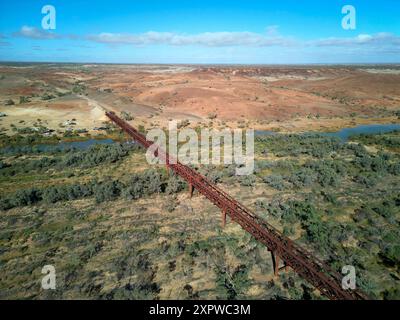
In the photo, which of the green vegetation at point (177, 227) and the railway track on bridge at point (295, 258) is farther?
the green vegetation at point (177, 227)

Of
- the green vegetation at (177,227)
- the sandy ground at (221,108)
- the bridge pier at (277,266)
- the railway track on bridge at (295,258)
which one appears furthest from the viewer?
the sandy ground at (221,108)

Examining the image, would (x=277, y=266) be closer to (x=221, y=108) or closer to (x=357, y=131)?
(x=357, y=131)

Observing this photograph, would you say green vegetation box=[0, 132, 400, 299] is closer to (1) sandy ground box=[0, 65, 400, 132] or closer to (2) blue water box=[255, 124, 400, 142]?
(2) blue water box=[255, 124, 400, 142]

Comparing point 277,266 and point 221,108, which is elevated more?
point 221,108

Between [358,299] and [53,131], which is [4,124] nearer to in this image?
[53,131]

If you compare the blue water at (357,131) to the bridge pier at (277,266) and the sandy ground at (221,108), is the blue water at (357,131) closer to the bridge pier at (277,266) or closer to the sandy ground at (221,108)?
the sandy ground at (221,108)

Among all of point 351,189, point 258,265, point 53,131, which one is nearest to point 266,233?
point 258,265

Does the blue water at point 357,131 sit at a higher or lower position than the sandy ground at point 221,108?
lower

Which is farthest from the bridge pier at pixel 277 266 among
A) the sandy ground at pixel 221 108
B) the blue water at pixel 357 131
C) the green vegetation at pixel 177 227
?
the sandy ground at pixel 221 108

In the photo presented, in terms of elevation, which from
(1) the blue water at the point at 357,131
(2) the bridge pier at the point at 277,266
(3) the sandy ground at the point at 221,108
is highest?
(3) the sandy ground at the point at 221,108

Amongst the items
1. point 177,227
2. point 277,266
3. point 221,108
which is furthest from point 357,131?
point 277,266

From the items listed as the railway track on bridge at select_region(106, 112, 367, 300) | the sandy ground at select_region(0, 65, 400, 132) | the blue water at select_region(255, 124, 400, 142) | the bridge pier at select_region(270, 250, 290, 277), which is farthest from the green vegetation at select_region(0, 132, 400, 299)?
the sandy ground at select_region(0, 65, 400, 132)
